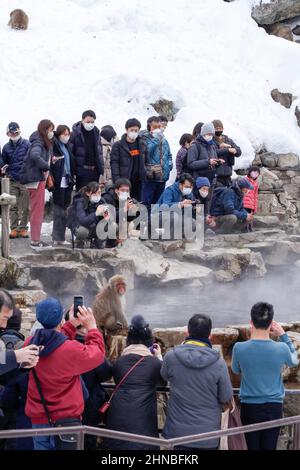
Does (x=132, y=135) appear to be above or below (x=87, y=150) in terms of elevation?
above

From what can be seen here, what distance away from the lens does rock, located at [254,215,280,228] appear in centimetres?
1684

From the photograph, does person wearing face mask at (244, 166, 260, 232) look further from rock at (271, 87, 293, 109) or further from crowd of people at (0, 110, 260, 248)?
rock at (271, 87, 293, 109)

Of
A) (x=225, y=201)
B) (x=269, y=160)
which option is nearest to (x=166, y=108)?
(x=269, y=160)

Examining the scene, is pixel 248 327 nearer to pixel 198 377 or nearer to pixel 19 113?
pixel 198 377

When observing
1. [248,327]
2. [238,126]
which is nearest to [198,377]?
[248,327]

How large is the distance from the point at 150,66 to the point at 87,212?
27.5 feet

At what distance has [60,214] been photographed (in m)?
13.3

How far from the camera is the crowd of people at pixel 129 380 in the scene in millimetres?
5969

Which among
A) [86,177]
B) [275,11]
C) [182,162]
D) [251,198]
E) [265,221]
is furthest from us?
[275,11]

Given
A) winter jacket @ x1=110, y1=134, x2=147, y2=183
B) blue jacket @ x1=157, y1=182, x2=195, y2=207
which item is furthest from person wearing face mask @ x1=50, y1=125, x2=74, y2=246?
blue jacket @ x1=157, y1=182, x2=195, y2=207

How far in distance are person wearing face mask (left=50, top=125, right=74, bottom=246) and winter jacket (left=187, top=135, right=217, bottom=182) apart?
2364 millimetres

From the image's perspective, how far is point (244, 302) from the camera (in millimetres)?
13031

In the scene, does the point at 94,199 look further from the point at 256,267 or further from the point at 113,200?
the point at 256,267

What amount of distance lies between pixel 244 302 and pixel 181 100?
779 cm
